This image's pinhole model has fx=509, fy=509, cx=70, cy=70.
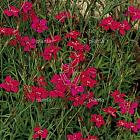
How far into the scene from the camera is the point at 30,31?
427 cm

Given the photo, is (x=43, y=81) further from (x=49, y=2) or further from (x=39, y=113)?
(x=49, y=2)

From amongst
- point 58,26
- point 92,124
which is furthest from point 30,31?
point 92,124

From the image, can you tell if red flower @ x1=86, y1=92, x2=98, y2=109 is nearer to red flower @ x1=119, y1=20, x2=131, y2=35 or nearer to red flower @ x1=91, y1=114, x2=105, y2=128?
red flower @ x1=91, y1=114, x2=105, y2=128

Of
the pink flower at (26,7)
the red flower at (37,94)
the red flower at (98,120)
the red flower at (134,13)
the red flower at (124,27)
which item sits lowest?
the red flower at (98,120)

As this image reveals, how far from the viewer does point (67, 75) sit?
3.39m

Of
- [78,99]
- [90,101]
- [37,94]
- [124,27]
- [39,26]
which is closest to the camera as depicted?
[37,94]

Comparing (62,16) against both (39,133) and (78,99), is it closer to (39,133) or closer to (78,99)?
(78,99)

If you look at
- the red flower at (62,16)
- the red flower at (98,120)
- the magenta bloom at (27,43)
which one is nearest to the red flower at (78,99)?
the red flower at (98,120)

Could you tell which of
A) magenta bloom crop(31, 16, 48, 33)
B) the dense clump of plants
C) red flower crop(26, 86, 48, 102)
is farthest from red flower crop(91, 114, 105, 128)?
magenta bloom crop(31, 16, 48, 33)

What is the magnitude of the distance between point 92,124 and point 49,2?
1382mm

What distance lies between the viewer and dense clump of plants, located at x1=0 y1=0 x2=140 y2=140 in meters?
3.26

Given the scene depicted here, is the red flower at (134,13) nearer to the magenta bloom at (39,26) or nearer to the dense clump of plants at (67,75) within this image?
the dense clump of plants at (67,75)

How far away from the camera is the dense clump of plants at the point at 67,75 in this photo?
10.7ft

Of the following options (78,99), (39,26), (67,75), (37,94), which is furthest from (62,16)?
(37,94)
